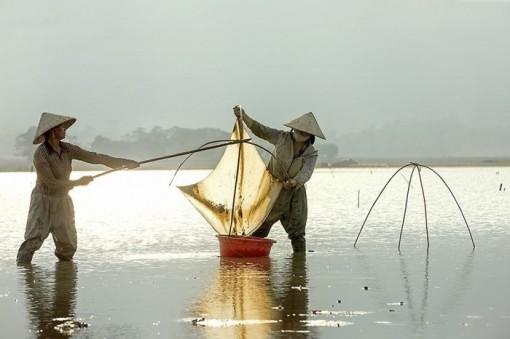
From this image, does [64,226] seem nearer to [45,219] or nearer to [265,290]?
[45,219]

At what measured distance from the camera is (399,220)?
19.0 meters

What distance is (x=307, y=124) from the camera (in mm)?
10641

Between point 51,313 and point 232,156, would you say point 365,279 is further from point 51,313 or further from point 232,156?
point 51,313

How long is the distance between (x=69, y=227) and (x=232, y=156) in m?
2.07

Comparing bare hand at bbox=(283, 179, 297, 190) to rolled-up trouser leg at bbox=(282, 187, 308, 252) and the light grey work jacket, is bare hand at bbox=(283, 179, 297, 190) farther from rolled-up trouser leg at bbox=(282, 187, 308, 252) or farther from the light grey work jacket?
rolled-up trouser leg at bbox=(282, 187, 308, 252)

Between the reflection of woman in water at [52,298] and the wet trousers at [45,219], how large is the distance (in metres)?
0.29

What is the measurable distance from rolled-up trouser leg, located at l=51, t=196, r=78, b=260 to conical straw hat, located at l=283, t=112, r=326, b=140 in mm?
2589

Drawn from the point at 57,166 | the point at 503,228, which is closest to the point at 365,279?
the point at 57,166

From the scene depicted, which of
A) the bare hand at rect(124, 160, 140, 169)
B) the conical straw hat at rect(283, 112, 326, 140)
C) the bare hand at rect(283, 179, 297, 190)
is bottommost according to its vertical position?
the bare hand at rect(283, 179, 297, 190)

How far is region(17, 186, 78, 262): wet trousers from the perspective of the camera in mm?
10055

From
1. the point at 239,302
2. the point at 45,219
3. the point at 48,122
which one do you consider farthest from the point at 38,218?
the point at 239,302

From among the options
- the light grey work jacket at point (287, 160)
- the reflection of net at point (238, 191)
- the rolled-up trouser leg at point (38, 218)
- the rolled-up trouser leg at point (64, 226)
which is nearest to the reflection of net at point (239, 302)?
the reflection of net at point (238, 191)

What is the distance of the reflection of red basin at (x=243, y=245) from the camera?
10.6 meters

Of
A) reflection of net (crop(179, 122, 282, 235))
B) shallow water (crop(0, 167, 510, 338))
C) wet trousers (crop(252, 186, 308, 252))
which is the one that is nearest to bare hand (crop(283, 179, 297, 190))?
reflection of net (crop(179, 122, 282, 235))
